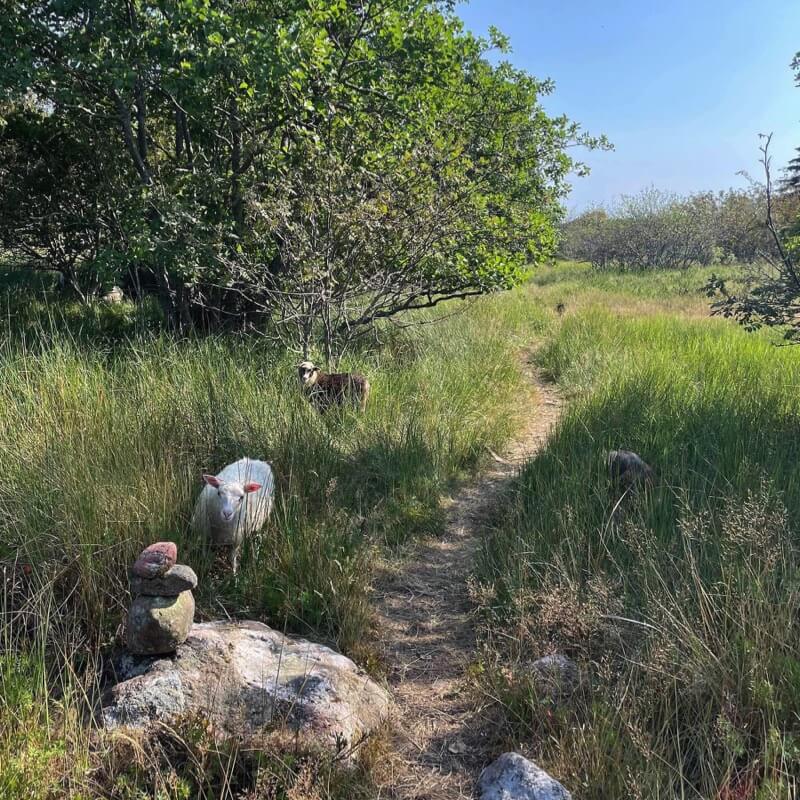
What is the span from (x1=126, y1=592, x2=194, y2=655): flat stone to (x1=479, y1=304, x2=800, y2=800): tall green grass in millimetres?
1267

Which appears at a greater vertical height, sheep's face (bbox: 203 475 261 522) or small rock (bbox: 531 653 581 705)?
sheep's face (bbox: 203 475 261 522)

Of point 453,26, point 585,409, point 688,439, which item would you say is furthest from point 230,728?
point 453,26

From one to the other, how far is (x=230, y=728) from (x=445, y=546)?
6.46ft

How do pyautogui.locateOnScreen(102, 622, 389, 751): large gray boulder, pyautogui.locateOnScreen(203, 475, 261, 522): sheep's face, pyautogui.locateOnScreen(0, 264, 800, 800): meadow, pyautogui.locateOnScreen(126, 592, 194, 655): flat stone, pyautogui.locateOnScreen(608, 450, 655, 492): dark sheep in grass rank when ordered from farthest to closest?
pyautogui.locateOnScreen(608, 450, 655, 492): dark sheep in grass
pyautogui.locateOnScreen(203, 475, 261, 522): sheep's face
pyautogui.locateOnScreen(126, 592, 194, 655): flat stone
pyautogui.locateOnScreen(102, 622, 389, 751): large gray boulder
pyautogui.locateOnScreen(0, 264, 800, 800): meadow

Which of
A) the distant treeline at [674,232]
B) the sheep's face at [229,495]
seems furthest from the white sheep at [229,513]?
the distant treeline at [674,232]

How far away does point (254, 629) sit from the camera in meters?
2.54

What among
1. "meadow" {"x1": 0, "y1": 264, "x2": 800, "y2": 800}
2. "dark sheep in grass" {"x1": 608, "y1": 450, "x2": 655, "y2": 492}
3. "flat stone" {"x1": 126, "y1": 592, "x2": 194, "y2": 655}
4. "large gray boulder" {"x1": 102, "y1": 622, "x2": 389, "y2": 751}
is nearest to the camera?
"meadow" {"x1": 0, "y1": 264, "x2": 800, "y2": 800}

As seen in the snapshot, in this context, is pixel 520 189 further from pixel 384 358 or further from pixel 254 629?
pixel 254 629

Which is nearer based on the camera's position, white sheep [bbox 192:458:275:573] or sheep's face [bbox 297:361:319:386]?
white sheep [bbox 192:458:275:573]

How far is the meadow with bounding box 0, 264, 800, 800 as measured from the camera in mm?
1935

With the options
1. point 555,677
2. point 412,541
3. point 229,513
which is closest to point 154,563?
point 229,513

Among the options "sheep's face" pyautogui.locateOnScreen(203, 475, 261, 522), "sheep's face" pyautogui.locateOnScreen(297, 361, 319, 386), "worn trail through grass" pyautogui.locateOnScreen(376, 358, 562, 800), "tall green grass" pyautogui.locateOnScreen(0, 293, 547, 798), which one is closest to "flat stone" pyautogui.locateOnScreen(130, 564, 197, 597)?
"tall green grass" pyautogui.locateOnScreen(0, 293, 547, 798)

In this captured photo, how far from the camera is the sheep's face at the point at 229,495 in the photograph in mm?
2918

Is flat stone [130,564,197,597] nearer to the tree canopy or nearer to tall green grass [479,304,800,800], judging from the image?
tall green grass [479,304,800,800]
